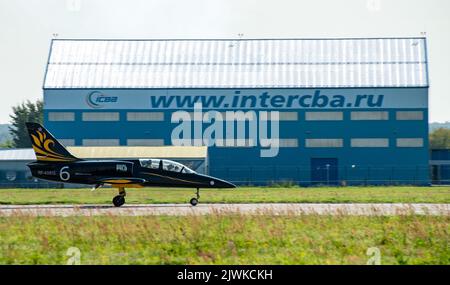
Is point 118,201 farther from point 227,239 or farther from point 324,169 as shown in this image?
point 324,169

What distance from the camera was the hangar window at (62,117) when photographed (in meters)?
72.6

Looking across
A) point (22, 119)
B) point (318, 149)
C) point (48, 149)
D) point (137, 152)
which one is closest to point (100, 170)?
point (48, 149)

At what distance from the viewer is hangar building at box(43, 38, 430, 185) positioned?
70688mm

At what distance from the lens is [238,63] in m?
74.8

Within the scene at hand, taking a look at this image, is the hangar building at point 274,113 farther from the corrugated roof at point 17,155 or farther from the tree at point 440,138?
the tree at point 440,138

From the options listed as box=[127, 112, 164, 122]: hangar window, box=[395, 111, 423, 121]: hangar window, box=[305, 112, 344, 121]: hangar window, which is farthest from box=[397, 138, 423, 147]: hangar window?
box=[127, 112, 164, 122]: hangar window

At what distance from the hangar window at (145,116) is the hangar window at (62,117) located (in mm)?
5085

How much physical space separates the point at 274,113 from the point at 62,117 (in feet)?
61.6

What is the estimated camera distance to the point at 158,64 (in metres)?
75.0

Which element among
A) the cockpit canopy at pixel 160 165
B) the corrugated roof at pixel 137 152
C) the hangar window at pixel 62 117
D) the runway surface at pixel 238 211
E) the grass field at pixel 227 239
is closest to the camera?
the grass field at pixel 227 239

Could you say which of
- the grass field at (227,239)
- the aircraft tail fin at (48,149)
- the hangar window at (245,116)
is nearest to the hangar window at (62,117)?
the hangar window at (245,116)

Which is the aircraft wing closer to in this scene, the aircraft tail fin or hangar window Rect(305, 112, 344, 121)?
the aircraft tail fin

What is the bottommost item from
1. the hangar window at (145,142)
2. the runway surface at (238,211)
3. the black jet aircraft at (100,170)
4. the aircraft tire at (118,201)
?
the runway surface at (238,211)

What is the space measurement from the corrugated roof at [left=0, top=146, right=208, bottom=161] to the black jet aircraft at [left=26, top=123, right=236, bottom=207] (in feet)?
91.6
